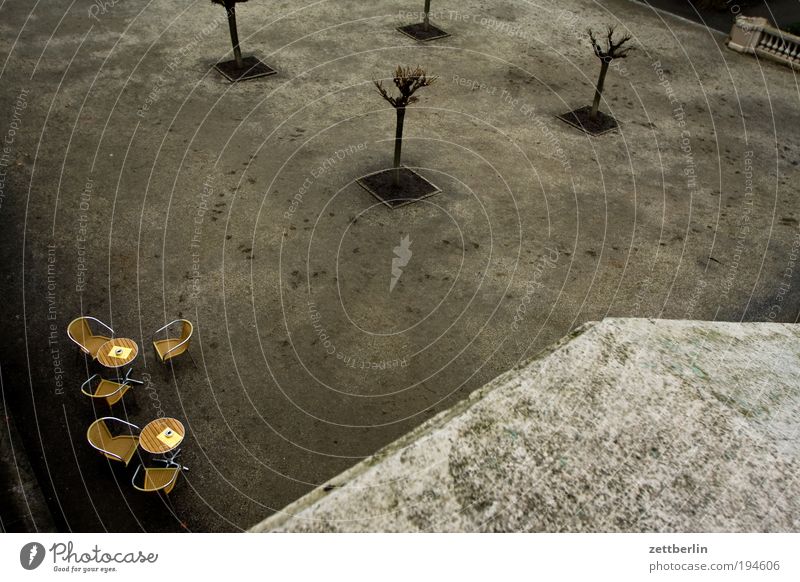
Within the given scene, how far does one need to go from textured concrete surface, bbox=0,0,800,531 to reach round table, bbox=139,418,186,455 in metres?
0.43

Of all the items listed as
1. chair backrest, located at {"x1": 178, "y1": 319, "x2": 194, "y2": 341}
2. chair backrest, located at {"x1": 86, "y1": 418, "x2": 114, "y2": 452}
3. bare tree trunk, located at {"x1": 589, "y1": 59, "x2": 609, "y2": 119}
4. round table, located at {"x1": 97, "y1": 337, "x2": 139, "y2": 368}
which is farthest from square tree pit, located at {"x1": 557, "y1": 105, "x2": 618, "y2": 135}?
chair backrest, located at {"x1": 86, "y1": 418, "x2": 114, "y2": 452}

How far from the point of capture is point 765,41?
21984 millimetres

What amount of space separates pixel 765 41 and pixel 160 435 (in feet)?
77.7

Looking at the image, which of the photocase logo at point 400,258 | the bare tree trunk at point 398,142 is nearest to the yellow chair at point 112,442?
the photocase logo at point 400,258

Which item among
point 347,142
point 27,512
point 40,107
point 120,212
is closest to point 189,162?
point 120,212

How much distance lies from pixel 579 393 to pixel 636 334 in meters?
1.11

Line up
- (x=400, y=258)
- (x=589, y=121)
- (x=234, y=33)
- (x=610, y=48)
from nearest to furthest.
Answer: (x=400, y=258), (x=610, y=48), (x=589, y=121), (x=234, y=33)

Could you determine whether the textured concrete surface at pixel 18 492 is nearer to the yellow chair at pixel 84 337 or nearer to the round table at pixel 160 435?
the round table at pixel 160 435

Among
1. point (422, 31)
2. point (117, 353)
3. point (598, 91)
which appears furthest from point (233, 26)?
point (117, 353)

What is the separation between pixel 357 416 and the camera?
374 inches

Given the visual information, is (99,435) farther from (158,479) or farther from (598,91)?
(598,91)

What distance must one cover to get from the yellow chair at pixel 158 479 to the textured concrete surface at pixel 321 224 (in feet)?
0.65

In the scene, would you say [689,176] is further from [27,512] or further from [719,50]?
[27,512]

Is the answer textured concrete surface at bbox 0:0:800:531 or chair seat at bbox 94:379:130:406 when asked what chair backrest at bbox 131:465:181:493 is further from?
chair seat at bbox 94:379:130:406
